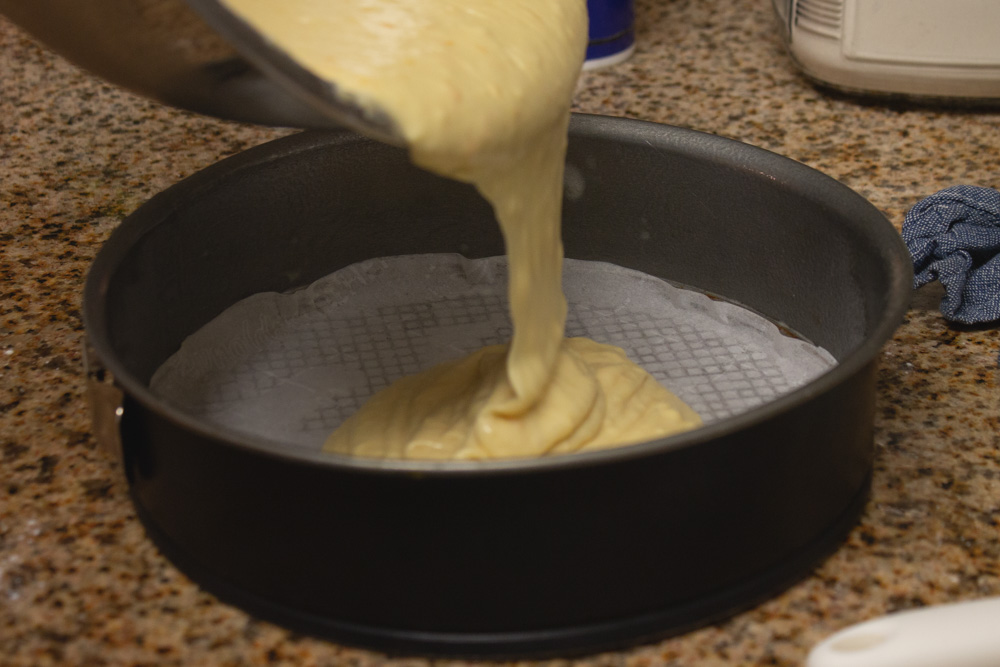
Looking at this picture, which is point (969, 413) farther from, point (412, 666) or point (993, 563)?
point (412, 666)

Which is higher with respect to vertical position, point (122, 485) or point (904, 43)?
point (904, 43)

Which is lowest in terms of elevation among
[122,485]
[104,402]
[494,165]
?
[122,485]

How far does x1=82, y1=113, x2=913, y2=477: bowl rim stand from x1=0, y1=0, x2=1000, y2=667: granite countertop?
12cm

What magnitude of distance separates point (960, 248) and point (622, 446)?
0.54 meters

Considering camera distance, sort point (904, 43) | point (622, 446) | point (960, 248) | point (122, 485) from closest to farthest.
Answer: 1. point (622, 446)
2. point (122, 485)
3. point (960, 248)
4. point (904, 43)

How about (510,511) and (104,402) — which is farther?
(104,402)

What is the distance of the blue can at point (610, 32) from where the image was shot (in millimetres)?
1392

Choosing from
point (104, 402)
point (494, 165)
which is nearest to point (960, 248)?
point (494, 165)

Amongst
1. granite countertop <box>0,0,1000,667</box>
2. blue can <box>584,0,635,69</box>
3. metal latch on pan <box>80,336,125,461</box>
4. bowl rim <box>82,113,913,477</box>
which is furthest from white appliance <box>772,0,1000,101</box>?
metal latch on pan <box>80,336,125,461</box>

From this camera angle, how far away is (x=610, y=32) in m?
1.43

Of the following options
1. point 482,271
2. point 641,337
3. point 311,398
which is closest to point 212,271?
point 311,398

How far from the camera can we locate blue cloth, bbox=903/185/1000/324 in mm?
971

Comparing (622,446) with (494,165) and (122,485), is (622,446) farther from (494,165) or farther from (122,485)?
(122,485)

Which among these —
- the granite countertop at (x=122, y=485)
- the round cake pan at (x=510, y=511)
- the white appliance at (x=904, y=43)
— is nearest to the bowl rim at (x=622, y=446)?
the round cake pan at (x=510, y=511)
